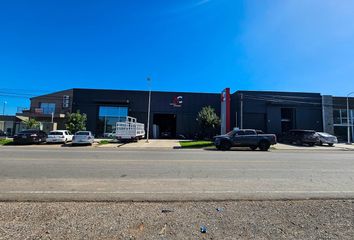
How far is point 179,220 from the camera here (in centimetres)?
476

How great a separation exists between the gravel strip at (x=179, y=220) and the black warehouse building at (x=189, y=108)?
3749 cm

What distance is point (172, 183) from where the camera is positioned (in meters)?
8.09

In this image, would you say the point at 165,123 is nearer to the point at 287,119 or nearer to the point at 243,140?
the point at 287,119

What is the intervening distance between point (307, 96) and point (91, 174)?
4148 centimetres

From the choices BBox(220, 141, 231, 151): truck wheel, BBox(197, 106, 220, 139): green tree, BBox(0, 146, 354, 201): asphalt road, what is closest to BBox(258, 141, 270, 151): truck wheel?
BBox(220, 141, 231, 151): truck wheel

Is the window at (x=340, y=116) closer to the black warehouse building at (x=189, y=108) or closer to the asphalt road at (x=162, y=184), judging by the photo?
the black warehouse building at (x=189, y=108)

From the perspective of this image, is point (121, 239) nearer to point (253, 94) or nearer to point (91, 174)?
point (91, 174)

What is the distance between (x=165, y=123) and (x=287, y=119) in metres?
21.2

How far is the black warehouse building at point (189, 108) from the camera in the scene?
140 ft

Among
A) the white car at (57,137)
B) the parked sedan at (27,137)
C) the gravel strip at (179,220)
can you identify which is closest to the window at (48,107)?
the parked sedan at (27,137)

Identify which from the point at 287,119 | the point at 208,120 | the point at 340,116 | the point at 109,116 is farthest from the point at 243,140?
the point at 340,116

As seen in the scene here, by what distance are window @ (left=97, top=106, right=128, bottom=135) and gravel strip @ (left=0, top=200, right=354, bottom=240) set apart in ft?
128

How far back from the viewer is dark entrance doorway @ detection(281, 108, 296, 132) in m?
43.6

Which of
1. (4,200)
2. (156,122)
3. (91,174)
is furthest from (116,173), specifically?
(156,122)
